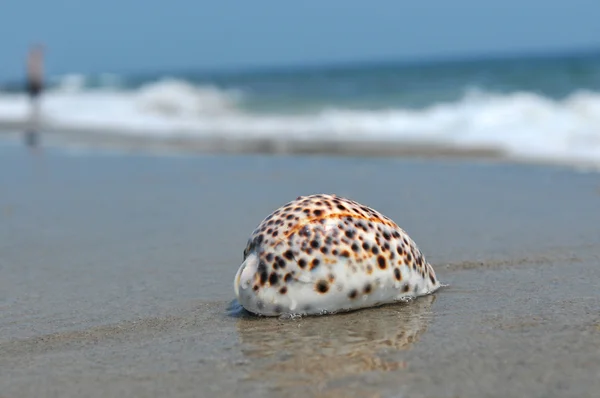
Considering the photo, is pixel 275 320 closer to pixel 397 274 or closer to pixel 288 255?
pixel 288 255

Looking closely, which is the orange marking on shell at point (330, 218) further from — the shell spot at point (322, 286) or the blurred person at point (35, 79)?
the blurred person at point (35, 79)

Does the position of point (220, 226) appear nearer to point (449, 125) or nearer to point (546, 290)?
point (546, 290)

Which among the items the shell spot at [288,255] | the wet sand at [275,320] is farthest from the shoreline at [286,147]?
the shell spot at [288,255]

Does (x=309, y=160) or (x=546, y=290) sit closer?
(x=546, y=290)

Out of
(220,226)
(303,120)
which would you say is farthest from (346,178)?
(303,120)

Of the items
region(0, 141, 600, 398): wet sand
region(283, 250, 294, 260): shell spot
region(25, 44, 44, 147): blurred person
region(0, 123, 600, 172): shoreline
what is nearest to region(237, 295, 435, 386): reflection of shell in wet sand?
region(0, 141, 600, 398): wet sand

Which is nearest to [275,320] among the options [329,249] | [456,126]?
[329,249]

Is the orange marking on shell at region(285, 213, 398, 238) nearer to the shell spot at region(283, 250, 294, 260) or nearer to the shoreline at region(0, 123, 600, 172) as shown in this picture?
the shell spot at region(283, 250, 294, 260)
